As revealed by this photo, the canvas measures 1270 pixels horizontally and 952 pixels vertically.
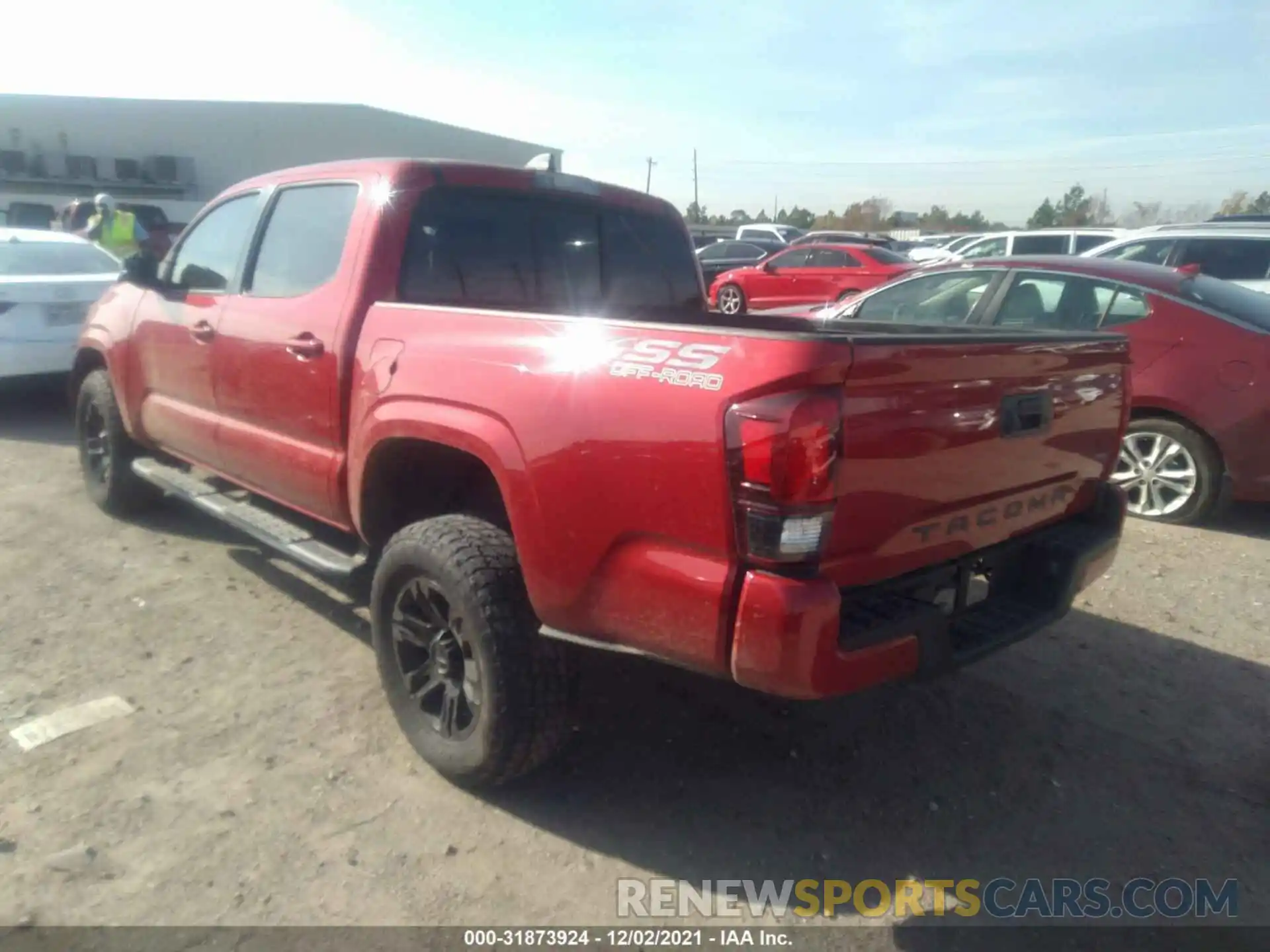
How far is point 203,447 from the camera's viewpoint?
456 centimetres

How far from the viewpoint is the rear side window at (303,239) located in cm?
371

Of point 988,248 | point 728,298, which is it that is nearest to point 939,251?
point 988,248

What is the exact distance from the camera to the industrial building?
35.4m

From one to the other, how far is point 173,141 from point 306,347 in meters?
40.3

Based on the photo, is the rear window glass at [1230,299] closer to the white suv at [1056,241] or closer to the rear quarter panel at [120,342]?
the rear quarter panel at [120,342]

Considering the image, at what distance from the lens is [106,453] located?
18.6ft

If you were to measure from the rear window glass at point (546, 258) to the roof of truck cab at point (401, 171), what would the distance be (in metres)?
0.09

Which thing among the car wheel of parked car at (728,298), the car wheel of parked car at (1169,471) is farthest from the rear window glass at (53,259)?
the car wheel of parked car at (728,298)

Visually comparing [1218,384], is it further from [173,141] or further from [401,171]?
[173,141]

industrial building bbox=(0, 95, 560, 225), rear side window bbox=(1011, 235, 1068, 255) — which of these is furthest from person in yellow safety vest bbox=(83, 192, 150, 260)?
industrial building bbox=(0, 95, 560, 225)

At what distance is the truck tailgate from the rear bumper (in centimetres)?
8

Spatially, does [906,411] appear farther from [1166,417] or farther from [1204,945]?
[1166,417]

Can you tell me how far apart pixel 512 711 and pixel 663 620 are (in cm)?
68

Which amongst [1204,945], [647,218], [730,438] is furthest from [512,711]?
[647,218]
